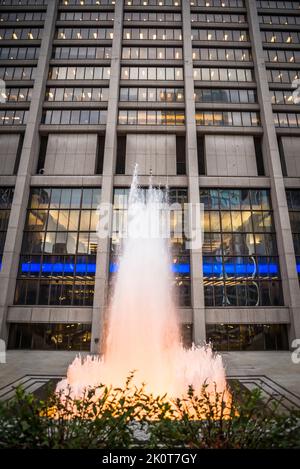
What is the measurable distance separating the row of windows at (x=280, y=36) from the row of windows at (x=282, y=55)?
148 cm

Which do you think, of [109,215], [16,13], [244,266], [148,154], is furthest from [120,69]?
[244,266]

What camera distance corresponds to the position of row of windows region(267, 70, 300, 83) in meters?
29.5

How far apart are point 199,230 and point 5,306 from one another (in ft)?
62.8

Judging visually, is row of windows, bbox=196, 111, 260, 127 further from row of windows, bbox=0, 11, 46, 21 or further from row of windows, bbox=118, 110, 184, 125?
row of windows, bbox=0, 11, 46, 21

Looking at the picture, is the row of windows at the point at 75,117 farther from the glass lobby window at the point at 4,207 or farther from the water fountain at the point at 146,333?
the water fountain at the point at 146,333

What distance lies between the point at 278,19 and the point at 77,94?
27.8 m

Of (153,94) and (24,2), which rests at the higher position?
(24,2)

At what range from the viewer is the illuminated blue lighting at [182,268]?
76.4ft

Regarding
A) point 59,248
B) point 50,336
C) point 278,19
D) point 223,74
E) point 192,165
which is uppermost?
point 278,19

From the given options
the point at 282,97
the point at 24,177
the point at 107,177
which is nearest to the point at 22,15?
the point at 24,177

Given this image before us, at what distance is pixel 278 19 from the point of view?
31.5 metres

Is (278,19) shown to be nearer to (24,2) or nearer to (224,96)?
(224,96)

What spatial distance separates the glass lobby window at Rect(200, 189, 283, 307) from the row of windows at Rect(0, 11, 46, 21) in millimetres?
31442

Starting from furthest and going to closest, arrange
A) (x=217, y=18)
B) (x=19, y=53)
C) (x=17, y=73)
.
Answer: (x=217, y=18) < (x=19, y=53) < (x=17, y=73)
